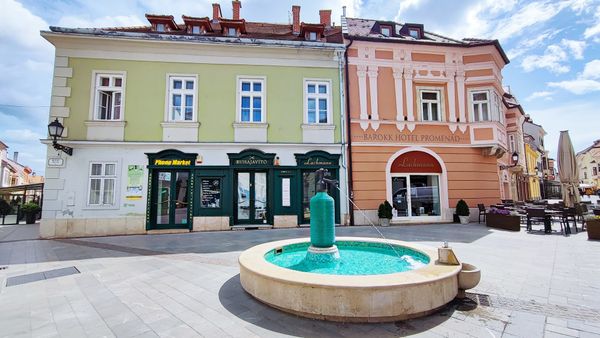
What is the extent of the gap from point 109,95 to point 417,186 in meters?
14.2

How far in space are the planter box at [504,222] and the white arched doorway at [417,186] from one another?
175 centimetres

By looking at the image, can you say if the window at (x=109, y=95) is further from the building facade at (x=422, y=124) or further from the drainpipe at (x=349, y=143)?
the building facade at (x=422, y=124)

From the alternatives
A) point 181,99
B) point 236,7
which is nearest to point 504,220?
point 181,99

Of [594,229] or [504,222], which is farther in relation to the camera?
[504,222]

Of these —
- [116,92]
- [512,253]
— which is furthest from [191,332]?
[116,92]

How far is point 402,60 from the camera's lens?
13.1 m

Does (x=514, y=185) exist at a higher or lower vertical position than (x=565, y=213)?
higher

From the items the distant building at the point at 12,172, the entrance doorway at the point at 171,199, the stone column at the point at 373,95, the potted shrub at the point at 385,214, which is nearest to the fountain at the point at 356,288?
the potted shrub at the point at 385,214

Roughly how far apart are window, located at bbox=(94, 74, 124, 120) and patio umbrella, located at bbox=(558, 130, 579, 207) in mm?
19508

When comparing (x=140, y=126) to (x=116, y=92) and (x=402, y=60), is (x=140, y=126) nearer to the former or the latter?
(x=116, y=92)

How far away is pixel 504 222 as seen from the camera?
35.4 ft

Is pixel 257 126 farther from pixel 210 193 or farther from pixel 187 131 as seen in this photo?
pixel 210 193

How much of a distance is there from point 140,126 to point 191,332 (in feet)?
34.2

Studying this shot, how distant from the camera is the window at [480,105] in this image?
43.3ft
